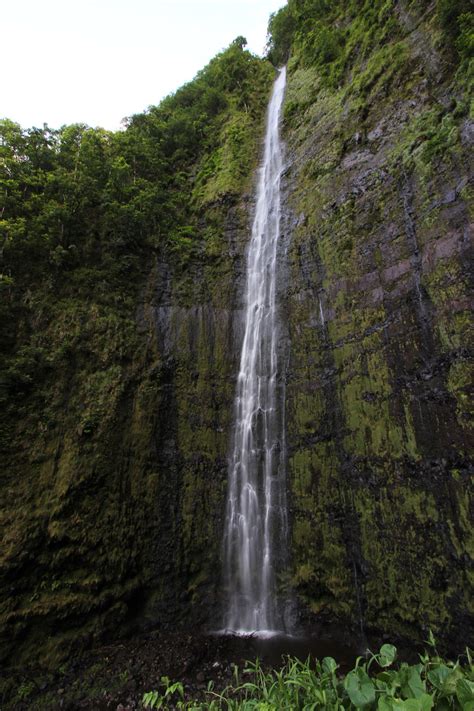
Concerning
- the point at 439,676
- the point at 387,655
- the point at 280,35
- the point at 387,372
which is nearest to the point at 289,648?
the point at 387,655

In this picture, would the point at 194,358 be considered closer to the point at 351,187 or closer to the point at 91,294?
the point at 91,294

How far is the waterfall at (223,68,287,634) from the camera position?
23.5ft

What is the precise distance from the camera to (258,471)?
7887 mm

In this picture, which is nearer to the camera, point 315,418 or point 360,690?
point 360,690

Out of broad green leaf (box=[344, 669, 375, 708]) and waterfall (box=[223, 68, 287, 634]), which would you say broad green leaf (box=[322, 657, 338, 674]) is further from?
waterfall (box=[223, 68, 287, 634])

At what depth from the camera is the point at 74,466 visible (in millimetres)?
7117

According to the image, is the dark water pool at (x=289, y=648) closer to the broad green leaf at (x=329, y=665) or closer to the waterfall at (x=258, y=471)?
the waterfall at (x=258, y=471)

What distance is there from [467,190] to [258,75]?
14.4 meters

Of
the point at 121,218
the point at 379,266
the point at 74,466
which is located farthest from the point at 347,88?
the point at 74,466

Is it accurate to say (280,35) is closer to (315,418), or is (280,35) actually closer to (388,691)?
(315,418)

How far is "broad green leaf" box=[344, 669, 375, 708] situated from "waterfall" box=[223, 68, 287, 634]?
5114 millimetres

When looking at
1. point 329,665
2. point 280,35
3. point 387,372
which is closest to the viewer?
point 329,665

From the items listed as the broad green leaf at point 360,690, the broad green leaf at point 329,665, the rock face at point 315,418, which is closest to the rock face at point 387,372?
the rock face at point 315,418

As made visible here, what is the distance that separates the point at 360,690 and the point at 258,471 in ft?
18.9
